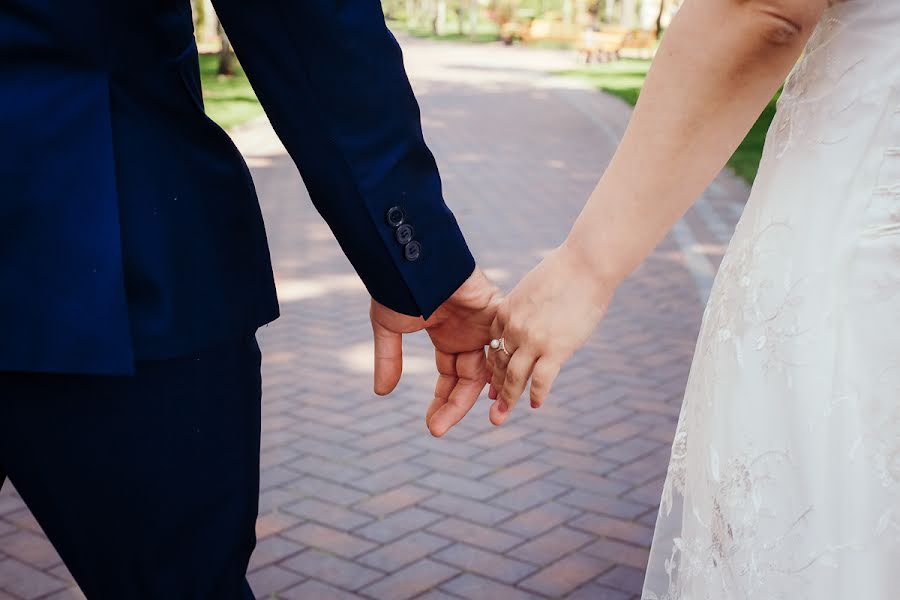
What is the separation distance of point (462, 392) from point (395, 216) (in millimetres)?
715

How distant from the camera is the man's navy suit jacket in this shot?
1302mm

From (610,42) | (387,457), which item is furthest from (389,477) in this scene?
(610,42)

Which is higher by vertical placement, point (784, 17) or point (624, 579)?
point (784, 17)

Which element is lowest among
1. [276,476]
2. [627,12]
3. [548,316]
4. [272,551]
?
[627,12]

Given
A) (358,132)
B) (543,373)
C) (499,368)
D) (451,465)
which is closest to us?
(358,132)

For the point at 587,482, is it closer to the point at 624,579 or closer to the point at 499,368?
Result: the point at 624,579

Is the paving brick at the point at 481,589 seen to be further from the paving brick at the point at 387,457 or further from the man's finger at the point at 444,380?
the man's finger at the point at 444,380

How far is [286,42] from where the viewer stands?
4.71ft

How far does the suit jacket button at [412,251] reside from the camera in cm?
161

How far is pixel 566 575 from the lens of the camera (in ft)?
10.8

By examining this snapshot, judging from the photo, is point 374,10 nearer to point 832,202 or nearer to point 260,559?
point 832,202

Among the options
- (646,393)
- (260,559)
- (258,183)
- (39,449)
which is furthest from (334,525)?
(258,183)

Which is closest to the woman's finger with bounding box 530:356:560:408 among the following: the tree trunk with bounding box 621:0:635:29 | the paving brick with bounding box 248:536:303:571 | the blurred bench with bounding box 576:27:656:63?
the paving brick with bounding box 248:536:303:571

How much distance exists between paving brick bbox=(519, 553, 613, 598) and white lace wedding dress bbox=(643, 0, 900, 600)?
1.68m
